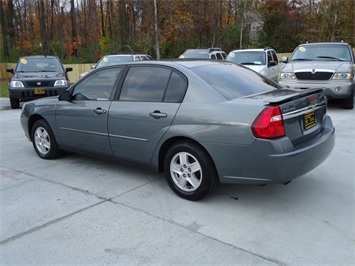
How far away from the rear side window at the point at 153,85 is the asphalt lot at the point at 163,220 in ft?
3.60

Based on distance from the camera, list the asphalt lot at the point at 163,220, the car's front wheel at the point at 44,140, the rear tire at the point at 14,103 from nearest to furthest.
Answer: the asphalt lot at the point at 163,220
the car's front wheel at the point at 44,140
the rear tire at the point at 14,103

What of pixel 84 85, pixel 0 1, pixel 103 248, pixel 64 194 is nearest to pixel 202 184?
pixel 103 248

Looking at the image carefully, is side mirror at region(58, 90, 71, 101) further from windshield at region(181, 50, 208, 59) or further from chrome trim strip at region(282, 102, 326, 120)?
windshield at region(181, 50, 208, 59)

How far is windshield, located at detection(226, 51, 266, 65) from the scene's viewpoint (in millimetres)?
11777

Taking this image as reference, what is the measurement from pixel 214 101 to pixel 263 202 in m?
1.23

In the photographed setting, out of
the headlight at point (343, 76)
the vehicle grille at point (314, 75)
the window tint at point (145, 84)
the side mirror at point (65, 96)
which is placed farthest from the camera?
the vehicle grille at point (314, 75)

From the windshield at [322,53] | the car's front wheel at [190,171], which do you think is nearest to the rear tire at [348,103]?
the windshield at [322,53]

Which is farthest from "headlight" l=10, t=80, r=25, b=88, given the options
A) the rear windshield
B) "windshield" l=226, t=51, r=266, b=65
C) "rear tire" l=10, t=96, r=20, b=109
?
the rear windshield

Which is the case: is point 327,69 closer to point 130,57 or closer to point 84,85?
point 84,85

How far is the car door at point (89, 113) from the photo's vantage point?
444 cm

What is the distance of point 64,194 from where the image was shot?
4.01 metres

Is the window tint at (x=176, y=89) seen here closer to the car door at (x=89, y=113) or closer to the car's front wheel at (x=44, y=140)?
the car door at (x=89, y=113)

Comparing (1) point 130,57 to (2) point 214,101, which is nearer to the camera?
(2) point 214,101

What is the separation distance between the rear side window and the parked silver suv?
5885mm
